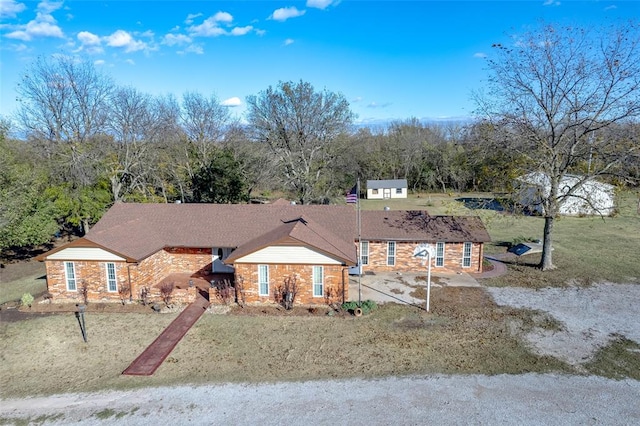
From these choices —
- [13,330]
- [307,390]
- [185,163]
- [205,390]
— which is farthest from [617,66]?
[185,163]

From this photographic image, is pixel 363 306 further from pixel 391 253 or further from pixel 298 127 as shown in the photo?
pixel 298 127

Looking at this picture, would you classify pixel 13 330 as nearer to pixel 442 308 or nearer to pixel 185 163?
pixel 442 308

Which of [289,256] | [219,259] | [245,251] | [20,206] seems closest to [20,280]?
[20,206]

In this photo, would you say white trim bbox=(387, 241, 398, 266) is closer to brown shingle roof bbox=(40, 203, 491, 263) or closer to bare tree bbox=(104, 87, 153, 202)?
brown shingle roof bbox=(40, 203, 491, 263)

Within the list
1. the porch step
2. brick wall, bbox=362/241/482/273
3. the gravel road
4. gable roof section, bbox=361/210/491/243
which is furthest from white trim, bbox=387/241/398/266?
the gravel road

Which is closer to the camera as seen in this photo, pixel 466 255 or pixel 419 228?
pixel 466 255

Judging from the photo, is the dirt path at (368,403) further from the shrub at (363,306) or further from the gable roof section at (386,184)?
the gable roof section at (386,184)
